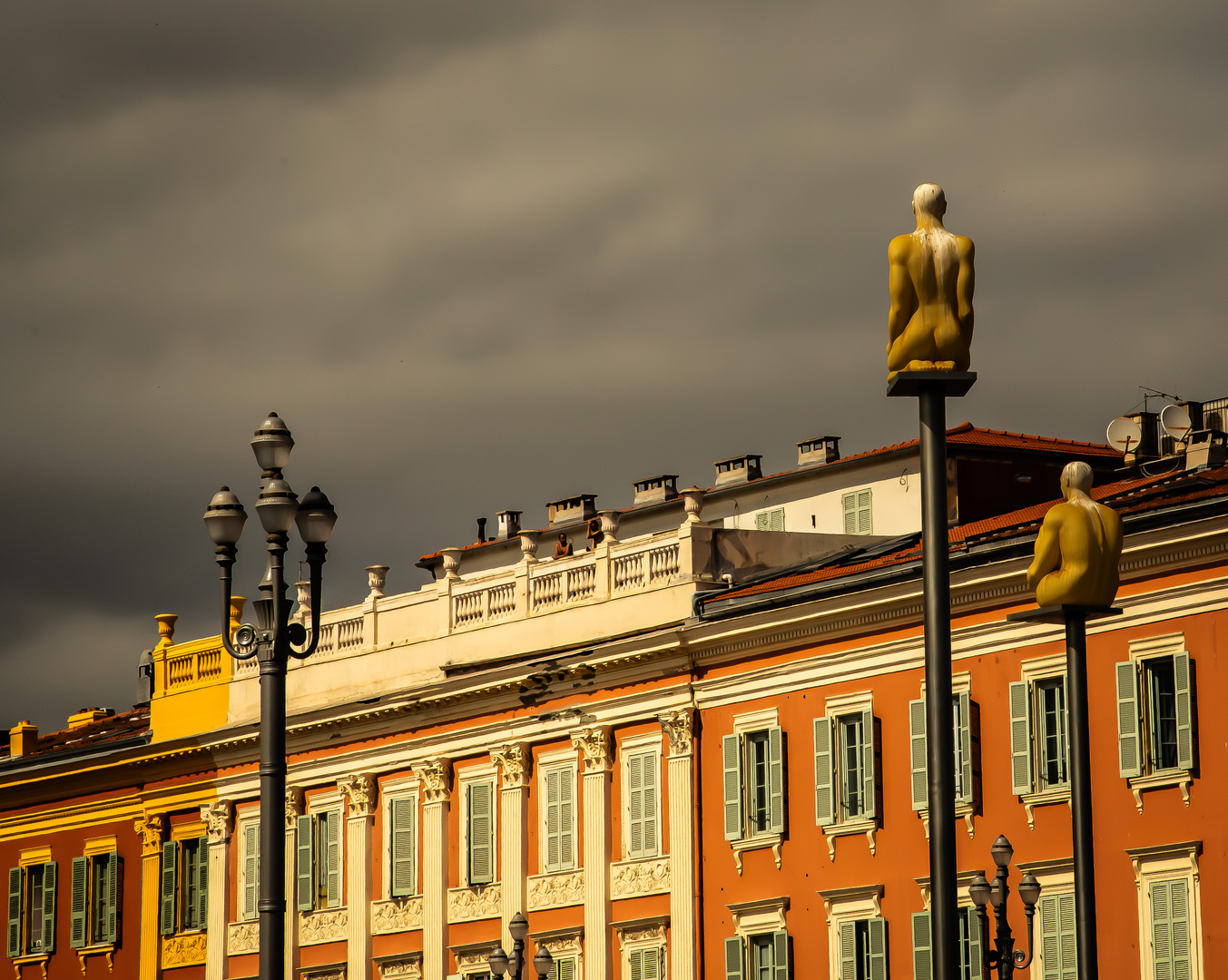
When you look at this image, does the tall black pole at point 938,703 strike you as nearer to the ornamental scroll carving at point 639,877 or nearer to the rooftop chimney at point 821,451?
the ornamental scroll carving at point 639,877

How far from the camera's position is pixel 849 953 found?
119ft

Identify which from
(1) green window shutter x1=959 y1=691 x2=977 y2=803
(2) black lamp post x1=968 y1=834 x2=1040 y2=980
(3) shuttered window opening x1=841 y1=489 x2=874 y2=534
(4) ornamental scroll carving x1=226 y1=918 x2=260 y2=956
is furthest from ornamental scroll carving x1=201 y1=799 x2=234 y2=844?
(2) black lamp post x1=968 y1=834 x2=1040 y2=980

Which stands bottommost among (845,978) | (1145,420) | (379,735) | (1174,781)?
(845,978)

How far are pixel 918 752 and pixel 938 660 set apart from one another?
884 inches

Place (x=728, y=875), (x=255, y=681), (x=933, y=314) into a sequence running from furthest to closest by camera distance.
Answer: (x=255, y=681)
(x=728, y=875)
(x=933, y=314)

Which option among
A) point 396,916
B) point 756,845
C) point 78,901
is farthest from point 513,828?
point 78,901

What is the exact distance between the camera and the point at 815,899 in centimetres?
3694

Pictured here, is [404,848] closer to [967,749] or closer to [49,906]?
[49,906]

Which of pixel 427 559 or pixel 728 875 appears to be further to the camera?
pixel 427 559

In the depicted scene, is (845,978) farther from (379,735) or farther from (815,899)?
(379,735)

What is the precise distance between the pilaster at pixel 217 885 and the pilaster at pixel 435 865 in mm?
6483

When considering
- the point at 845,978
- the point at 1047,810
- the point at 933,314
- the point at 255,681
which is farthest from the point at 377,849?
the point at 933,314

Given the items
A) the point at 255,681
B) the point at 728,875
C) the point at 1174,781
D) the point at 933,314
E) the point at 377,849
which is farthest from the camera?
the point at 255,681

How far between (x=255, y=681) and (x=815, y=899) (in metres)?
16.9
